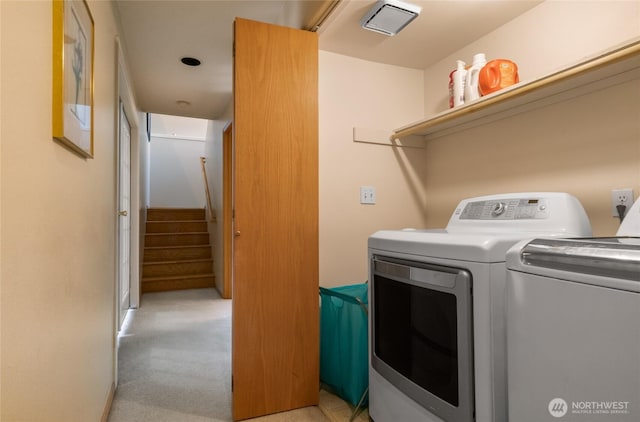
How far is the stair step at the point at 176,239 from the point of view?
531 cm

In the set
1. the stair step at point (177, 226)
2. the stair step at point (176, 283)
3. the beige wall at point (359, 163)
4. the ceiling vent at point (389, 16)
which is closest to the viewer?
the ceiling vent at point (389, 16)

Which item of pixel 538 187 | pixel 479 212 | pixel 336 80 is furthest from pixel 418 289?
pixel 336 80

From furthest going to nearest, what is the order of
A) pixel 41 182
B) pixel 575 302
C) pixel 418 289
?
1. pixel 418 289
2. pixel 41 182
3. pixel 575 302

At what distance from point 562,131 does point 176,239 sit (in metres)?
5.19

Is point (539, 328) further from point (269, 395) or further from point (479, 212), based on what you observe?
point (269, 395)

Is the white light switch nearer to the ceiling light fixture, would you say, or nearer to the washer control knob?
the washer control knob

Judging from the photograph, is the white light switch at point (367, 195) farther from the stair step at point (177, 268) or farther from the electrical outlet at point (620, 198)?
the stair step at point (177, 268)

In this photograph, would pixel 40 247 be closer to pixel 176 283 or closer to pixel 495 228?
pixel 495 228

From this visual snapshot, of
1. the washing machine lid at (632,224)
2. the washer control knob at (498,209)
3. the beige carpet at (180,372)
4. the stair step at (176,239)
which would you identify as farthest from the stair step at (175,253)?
the washing machine lid at (632,224)

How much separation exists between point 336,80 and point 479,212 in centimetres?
124

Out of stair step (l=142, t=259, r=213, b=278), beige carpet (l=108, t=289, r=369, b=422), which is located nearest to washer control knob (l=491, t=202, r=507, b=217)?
beige carpet (l=108, t=289, r=369, b=422)

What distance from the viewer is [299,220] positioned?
72.7 inches

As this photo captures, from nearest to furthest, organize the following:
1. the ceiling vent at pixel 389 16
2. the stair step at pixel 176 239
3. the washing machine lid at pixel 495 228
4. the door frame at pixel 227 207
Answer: the washing machine lid at pixel 495 228 → the ceiling vent at pixel 389 16 → the door frame at pixel 227 207 → the stair step at pixel 176 239

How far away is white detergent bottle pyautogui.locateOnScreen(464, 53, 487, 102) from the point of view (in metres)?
1.75
